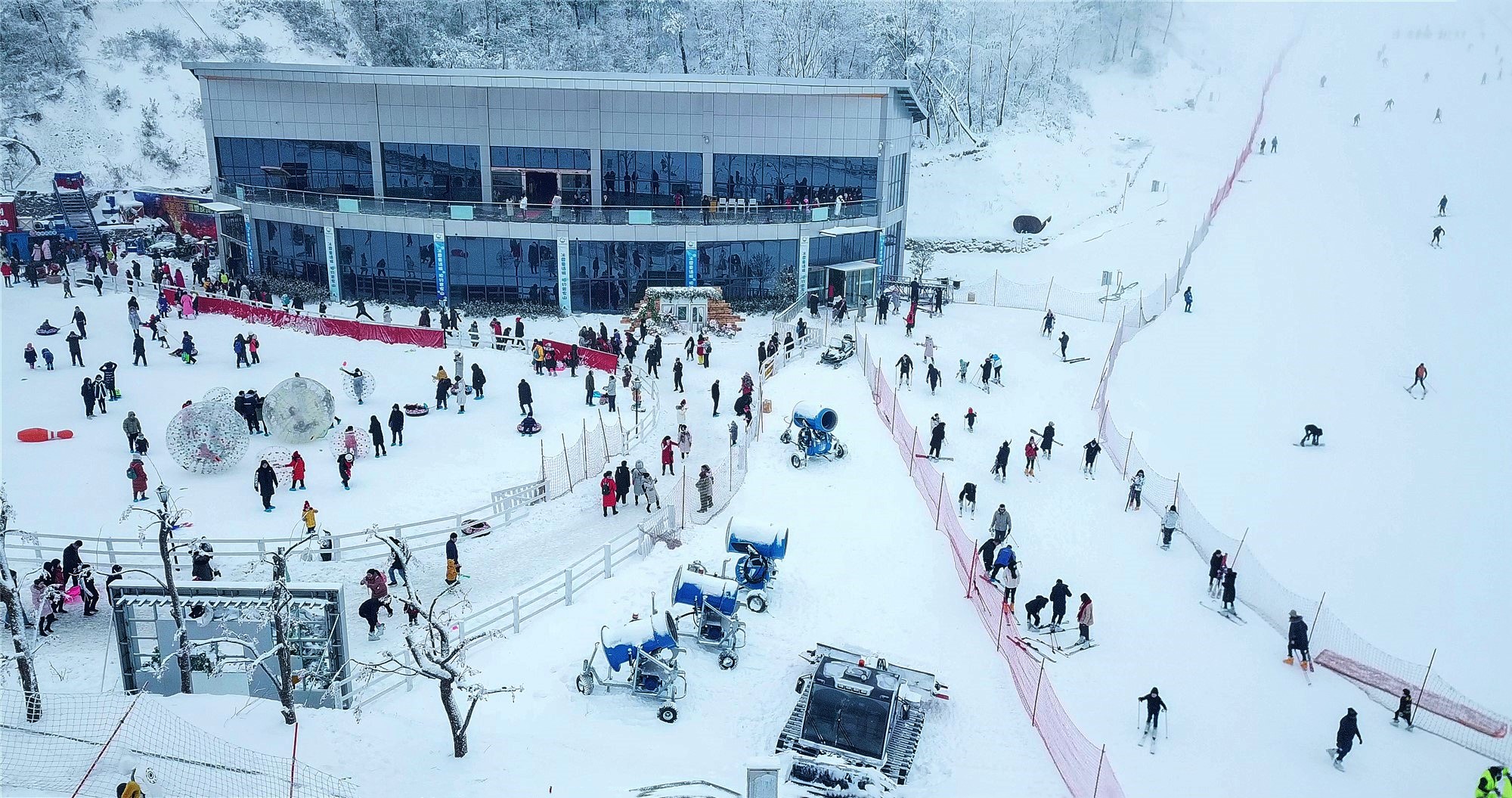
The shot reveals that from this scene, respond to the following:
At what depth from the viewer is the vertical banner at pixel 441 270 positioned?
39.9 metres

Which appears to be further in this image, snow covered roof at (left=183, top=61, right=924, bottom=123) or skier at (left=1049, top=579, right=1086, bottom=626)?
snow covered roof at (left=183, top=61, right=924, bottom=123)

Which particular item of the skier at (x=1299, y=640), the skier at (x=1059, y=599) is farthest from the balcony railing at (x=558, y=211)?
the skier at (x=1299, y=640)

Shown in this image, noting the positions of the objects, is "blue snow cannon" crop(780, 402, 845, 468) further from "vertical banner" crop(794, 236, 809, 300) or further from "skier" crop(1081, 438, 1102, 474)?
"vertical banner" crop(794, 236, 809, 300)

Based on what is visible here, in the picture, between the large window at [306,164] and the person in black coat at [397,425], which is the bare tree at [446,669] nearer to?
the person in black coat at [397,425]

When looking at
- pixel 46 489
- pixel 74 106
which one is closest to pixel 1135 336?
pixel 46 489

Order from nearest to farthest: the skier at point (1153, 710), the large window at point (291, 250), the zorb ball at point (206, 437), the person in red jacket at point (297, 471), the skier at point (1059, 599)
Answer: the skier at point (1153, 710), the skier at point (1059, 599), the person in red jacket at point (297, 471), the zorb ball at point (206, 437), the large window at point (291, 250)

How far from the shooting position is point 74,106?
68312 millimetres

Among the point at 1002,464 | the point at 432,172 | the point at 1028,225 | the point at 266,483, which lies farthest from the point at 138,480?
the point at 1028,225

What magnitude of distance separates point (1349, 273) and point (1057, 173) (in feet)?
70.2

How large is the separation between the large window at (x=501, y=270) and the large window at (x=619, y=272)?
1.14 metres

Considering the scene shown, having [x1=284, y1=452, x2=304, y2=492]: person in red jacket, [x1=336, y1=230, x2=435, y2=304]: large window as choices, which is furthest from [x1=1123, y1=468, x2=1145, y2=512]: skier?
[x1=336, y1=230, x2=435, y2=304]: large window

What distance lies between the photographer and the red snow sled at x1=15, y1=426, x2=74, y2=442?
80.4 feet

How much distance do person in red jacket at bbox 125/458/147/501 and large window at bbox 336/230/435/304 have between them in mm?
20076

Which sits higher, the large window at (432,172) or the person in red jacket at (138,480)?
the large window at (432,172)
